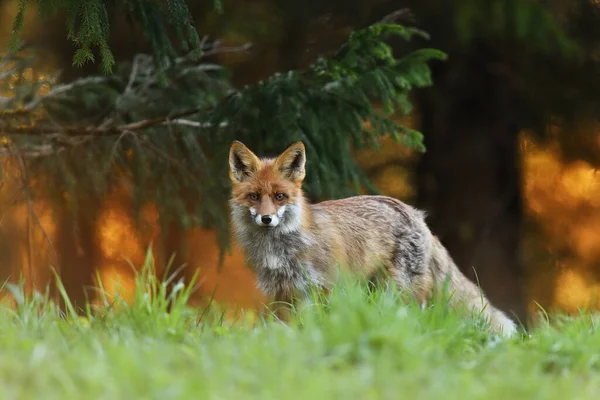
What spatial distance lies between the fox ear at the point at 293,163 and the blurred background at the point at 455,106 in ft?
7.20

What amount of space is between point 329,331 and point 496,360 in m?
0.82

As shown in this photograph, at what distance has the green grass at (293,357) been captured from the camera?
3.05m

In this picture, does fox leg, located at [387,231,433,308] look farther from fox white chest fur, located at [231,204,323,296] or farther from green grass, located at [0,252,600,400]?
green grass, located at [0,252,600,400]

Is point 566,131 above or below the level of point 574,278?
above

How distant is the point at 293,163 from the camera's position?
Answer: 5930 mm

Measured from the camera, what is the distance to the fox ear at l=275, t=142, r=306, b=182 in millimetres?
5832

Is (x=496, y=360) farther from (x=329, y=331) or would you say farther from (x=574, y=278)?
(x=574, y=278)

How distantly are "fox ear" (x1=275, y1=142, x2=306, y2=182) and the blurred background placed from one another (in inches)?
86.4

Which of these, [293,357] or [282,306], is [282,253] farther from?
[293,357]

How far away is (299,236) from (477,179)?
5239mm

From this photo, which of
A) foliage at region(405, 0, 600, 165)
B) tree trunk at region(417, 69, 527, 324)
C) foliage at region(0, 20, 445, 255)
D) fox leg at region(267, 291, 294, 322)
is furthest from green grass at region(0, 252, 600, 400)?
tree trunk at region(417, 69, 527, 324)

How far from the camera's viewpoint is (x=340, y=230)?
6156 mm

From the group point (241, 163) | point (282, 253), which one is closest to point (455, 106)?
point (241, 163)

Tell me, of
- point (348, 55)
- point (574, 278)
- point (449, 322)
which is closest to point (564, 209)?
point (574, 278)
